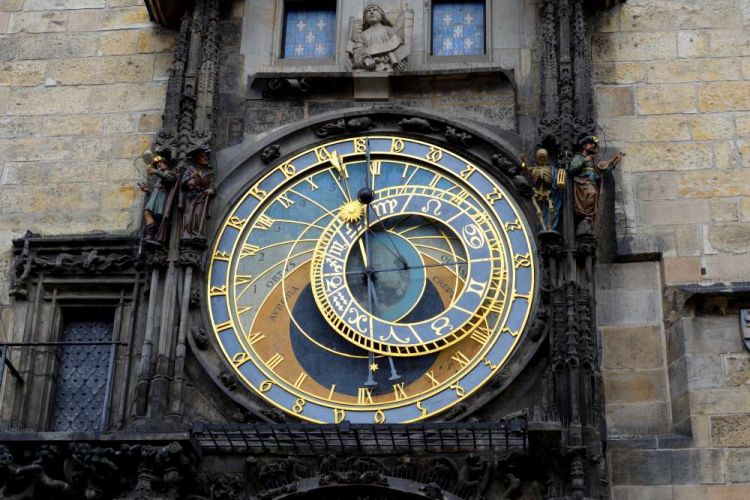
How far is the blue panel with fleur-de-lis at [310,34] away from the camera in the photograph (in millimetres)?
15070

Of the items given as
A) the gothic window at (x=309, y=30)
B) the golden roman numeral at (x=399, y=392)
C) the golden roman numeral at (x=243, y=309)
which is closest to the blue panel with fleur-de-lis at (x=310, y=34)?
the gothic window at (x=309, y=30)

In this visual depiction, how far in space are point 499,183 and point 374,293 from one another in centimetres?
142

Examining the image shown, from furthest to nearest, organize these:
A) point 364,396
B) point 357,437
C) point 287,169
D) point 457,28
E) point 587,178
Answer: point 457,28, point 287,169, point 587,178, point 364,396, point 357,437

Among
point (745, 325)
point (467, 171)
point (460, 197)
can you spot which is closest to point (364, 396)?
point (460, 197)

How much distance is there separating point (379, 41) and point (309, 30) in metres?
0.82

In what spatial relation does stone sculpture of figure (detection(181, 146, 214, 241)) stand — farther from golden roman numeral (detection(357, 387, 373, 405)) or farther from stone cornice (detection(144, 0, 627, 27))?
golden roman numeral (detection(357, 387, 373, 405))

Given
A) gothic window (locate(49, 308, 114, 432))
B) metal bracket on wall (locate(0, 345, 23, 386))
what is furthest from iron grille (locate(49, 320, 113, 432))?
metal bracket on wall (locate(0, 345, 23, 386))

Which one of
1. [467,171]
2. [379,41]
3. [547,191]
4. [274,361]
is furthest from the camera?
[379,41]

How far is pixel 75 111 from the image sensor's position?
15.3 m

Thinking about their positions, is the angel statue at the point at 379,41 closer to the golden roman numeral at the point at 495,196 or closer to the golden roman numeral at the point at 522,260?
the golden roman numeral at the point at 495,196

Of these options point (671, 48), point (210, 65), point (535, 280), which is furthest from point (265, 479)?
point (671, 48)

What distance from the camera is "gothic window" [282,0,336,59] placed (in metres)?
15.1

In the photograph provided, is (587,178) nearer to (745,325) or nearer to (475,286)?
(475,286)

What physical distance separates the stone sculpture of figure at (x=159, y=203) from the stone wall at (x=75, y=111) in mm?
672
